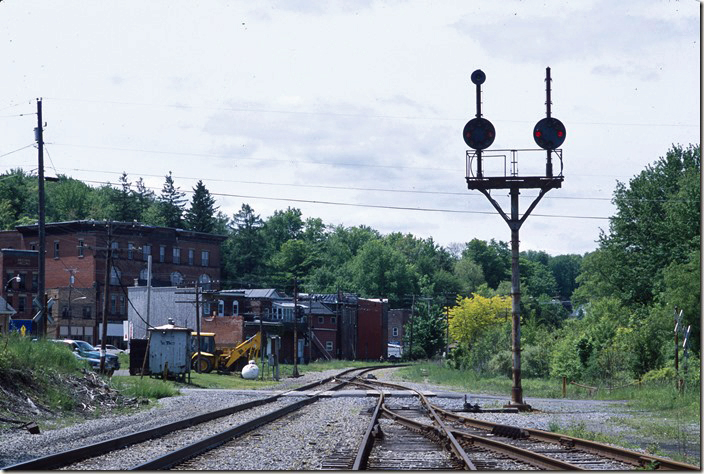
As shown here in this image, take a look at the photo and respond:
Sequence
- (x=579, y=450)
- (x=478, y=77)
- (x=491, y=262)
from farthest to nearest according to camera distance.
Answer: (x=491, y=262) → (x=478, y=77) → (x=579, y=450)

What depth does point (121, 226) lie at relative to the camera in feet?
274

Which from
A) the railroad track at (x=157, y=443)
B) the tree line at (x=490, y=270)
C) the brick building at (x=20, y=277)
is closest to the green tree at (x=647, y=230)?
the tree line at (x=490, y=270)

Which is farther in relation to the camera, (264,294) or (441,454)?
(264,294)

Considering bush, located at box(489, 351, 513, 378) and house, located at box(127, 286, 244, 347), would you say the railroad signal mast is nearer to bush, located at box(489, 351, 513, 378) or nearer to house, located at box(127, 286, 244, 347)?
bush, located at box(489, 351, 513, 378)

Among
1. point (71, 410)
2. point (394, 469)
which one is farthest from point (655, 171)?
point (394, 469)

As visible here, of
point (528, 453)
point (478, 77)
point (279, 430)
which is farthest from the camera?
point (478, 77)

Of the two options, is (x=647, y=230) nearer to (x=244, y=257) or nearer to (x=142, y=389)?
(x=142, y=389)

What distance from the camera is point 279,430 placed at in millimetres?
18891

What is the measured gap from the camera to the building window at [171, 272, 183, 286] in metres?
90.6

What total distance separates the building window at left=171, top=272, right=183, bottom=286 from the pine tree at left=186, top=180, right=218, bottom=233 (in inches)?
971

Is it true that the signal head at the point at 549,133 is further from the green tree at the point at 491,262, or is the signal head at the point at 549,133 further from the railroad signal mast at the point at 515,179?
the green tree at the point at 491,262

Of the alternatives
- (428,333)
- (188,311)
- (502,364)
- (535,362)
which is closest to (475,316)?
(428,333)

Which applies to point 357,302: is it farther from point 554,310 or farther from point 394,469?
point 394,469

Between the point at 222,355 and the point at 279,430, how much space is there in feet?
135
